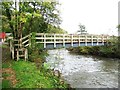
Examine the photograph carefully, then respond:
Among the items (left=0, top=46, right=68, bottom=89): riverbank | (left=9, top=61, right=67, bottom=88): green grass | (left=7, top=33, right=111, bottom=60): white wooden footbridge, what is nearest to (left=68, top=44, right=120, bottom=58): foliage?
(left=7, top=33, right=111, bottom=60): white wooden footbridge

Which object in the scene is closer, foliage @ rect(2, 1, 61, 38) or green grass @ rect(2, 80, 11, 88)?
green grass @ rect(2, 80, 11, 88)

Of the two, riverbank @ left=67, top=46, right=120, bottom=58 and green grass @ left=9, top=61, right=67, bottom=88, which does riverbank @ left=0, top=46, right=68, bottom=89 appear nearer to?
green grass @ left=9, top=61, right=67, bottom=88

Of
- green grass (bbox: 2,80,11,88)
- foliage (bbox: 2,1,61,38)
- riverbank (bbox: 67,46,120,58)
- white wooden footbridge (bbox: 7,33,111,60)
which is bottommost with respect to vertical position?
riverbank (bbox: 67,46,120,58)

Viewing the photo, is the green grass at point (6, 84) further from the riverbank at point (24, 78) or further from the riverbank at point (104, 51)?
the riverbank at point (104, 51)

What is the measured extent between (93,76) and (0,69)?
8222mm

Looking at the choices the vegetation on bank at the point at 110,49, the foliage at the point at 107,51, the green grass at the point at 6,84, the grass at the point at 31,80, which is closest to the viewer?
the green grass at the point at 6,84

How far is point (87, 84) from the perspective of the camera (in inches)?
604

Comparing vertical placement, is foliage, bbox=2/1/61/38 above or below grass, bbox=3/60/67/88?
above

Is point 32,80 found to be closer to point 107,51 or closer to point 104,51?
point 107,51

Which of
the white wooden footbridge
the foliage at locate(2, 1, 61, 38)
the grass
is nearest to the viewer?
the grass

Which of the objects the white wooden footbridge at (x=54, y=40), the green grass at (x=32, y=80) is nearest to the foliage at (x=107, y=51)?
the white wooden footbridge at (x=54, y=40)

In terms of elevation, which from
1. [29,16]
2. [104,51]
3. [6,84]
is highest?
[29,16]

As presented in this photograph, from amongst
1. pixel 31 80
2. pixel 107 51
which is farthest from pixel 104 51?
pixel 31 80

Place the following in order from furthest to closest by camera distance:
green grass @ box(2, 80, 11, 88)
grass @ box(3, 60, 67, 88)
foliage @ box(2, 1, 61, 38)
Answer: foliage @ box(2, 1, 61, 38)
grass @ box(3, 60, 67, 88)
green grass @ box(2, 80, 11, 88)
